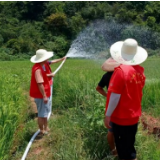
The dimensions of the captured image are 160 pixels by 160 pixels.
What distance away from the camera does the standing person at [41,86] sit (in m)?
3.80

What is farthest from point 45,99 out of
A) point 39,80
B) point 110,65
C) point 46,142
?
A: point 110,65

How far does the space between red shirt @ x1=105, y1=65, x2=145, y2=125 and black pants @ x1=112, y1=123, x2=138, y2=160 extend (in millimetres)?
69

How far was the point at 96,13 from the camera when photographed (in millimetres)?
31922

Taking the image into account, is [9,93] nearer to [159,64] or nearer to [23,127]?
[23,127]

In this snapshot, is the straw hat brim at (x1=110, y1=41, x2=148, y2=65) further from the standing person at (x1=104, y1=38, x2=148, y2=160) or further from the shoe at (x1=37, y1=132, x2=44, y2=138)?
the shoe at (x1=37, y1=132, x2=44, y2=138)

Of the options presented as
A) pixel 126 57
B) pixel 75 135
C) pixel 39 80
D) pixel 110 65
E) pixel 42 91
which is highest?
pixel 126 57

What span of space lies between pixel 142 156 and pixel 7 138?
4.64 ft

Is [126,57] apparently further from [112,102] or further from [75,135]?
[75,135]

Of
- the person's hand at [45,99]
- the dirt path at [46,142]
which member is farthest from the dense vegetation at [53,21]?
→ the person's hand at [45,99]

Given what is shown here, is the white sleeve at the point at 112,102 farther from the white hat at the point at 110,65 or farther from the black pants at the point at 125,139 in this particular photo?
the white hat at the point at 110,65

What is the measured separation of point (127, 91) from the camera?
8.34 ft

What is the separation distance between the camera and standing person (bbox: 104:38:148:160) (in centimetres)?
250

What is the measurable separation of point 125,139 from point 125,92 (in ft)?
1.55

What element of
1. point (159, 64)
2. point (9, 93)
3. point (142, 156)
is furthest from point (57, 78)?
point (159, 64)
